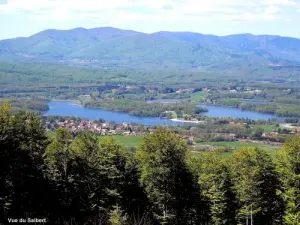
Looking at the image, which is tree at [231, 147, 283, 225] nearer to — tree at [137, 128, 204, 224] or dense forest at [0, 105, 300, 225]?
dense forest at [0, 105, 300, 225]

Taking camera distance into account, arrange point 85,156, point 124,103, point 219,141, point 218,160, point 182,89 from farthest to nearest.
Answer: point 182,89 → point 124,103 → point 219,141 → point 218,160 → point 85,156

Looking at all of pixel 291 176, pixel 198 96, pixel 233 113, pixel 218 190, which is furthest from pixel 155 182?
pixel 198 96

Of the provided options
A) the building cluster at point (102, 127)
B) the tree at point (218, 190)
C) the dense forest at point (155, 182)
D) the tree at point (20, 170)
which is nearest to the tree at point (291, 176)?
the dense forest at point (155, 182)

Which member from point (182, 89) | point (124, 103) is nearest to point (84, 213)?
point (124, 103)

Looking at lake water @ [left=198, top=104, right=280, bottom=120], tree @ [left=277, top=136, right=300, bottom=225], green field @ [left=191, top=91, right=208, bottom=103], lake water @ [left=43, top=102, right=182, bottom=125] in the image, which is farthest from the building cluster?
green field @ [left=191, top=91, right=208, bottom=103]

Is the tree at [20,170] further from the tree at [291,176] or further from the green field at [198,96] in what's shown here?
the green field at [198,96]

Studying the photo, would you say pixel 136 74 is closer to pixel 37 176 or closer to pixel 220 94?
pixel 220 94

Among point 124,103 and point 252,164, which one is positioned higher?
point 252,164
